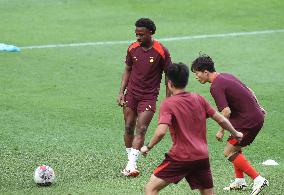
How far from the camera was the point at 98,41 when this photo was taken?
24.4 meters

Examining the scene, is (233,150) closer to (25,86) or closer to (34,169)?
(34,169)

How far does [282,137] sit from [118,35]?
33.6 ft

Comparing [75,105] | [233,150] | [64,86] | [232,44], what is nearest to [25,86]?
[64,86]

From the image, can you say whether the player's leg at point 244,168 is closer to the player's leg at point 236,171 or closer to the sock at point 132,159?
the player's leg at point 236,171

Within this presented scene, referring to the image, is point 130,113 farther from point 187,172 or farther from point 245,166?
point 187,172

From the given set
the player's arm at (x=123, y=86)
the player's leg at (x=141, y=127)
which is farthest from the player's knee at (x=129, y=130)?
the player's arm at (x=123, y=86)

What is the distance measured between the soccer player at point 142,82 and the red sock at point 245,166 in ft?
5.46

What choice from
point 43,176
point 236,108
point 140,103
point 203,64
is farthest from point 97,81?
point 203,64

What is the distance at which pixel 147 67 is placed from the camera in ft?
43.0

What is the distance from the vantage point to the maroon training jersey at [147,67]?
13.1 m

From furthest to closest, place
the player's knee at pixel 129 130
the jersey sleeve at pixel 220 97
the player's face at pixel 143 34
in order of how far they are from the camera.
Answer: the player's knee at pixel 129 130 → the player's face at pixel 143 34 → the jersey sleeve at pixel 220 97

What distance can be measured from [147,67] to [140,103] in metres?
0.55

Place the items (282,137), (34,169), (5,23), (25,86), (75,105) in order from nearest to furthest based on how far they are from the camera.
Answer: (34,169) < (282,137) < (75,105) < (25,86) < (5,23)

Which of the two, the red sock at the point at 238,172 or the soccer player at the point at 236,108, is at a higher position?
the soccer player at the point at 236,108
